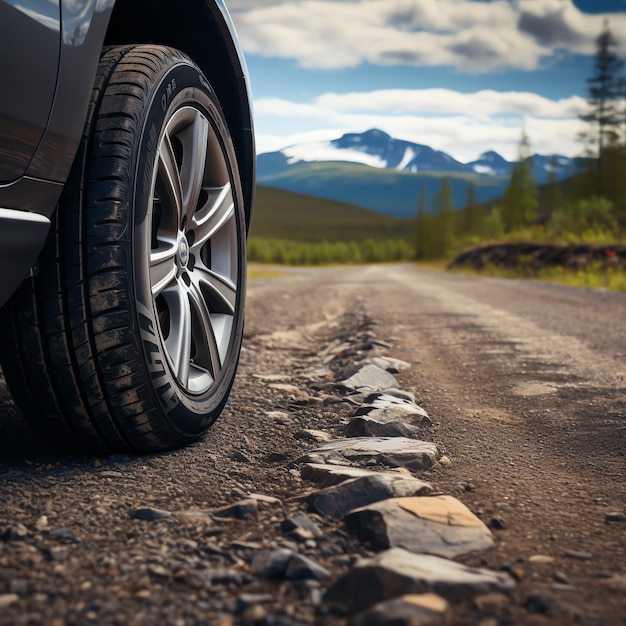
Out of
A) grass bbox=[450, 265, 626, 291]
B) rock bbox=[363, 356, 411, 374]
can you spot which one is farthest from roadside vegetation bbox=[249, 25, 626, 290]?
rock bbox=[363, 356, 411, 374]

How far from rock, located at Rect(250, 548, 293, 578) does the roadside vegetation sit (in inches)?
486

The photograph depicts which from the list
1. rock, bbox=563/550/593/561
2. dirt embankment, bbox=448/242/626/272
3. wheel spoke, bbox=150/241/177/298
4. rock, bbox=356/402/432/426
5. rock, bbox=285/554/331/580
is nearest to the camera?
rock, bbox=285/554/331/580

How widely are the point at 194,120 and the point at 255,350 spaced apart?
7.55ft

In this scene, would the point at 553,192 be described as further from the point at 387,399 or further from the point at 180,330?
the point at 180,330

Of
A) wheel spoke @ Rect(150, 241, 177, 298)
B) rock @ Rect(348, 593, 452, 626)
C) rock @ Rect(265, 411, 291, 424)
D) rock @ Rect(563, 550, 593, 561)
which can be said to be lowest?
rock @ Rect(563, 550, 593, 561)

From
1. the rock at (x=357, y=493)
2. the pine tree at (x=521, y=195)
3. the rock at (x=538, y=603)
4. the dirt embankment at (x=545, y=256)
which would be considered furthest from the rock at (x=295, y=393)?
the pine tree at (x=521, y=195)

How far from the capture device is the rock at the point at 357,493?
1438 mm

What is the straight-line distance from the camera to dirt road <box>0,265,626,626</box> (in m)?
1.03

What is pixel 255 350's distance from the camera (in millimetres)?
4184

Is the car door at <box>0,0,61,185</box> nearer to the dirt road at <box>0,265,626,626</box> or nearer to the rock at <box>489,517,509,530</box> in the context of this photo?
the dirt road at <box>0,265,626,626</box>

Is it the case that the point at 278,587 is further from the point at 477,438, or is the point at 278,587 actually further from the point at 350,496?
the point at 477,438

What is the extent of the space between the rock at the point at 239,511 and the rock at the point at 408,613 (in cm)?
49

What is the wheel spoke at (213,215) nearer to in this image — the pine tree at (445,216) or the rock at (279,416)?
the rock at (279,416)

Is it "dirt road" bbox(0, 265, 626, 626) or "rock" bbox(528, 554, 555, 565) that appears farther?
"rock" bbox(528, 554, 555, 565)
